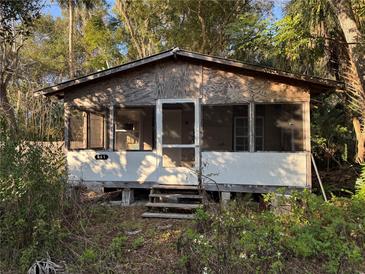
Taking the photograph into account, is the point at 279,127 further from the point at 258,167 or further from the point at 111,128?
the point at 111,128

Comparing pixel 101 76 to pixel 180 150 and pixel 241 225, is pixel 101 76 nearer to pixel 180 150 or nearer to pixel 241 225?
pixel 180 150

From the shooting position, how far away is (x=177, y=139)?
1183 cm

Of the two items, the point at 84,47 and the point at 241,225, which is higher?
the point at 84,47

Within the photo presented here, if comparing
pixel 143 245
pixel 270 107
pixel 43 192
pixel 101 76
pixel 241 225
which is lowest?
pixel 143 245

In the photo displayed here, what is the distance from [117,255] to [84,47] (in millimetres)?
26876

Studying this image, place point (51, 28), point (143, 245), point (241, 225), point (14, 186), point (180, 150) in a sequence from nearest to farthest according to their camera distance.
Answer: point (241, 225)
point (14, 186)
point (143, 245)
point (180, 150)
point (51, 28)

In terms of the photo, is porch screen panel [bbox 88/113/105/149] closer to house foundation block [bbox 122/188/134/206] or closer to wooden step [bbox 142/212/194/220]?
house foundation block [bbox 122/188/134/206]

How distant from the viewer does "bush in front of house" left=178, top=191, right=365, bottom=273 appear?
4227mm

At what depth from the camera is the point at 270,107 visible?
9.27m

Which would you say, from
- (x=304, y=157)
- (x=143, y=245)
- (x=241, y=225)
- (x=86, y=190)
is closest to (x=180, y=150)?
(x=86, y=190)

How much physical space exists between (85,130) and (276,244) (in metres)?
7.63

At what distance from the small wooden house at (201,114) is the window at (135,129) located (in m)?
1.90

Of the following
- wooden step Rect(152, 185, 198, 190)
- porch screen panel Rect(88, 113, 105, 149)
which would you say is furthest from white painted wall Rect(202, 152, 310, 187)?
porch screen panel Rect(88, 113, 105, 149)

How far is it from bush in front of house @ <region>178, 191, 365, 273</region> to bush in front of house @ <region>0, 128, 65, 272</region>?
81.2 inches
